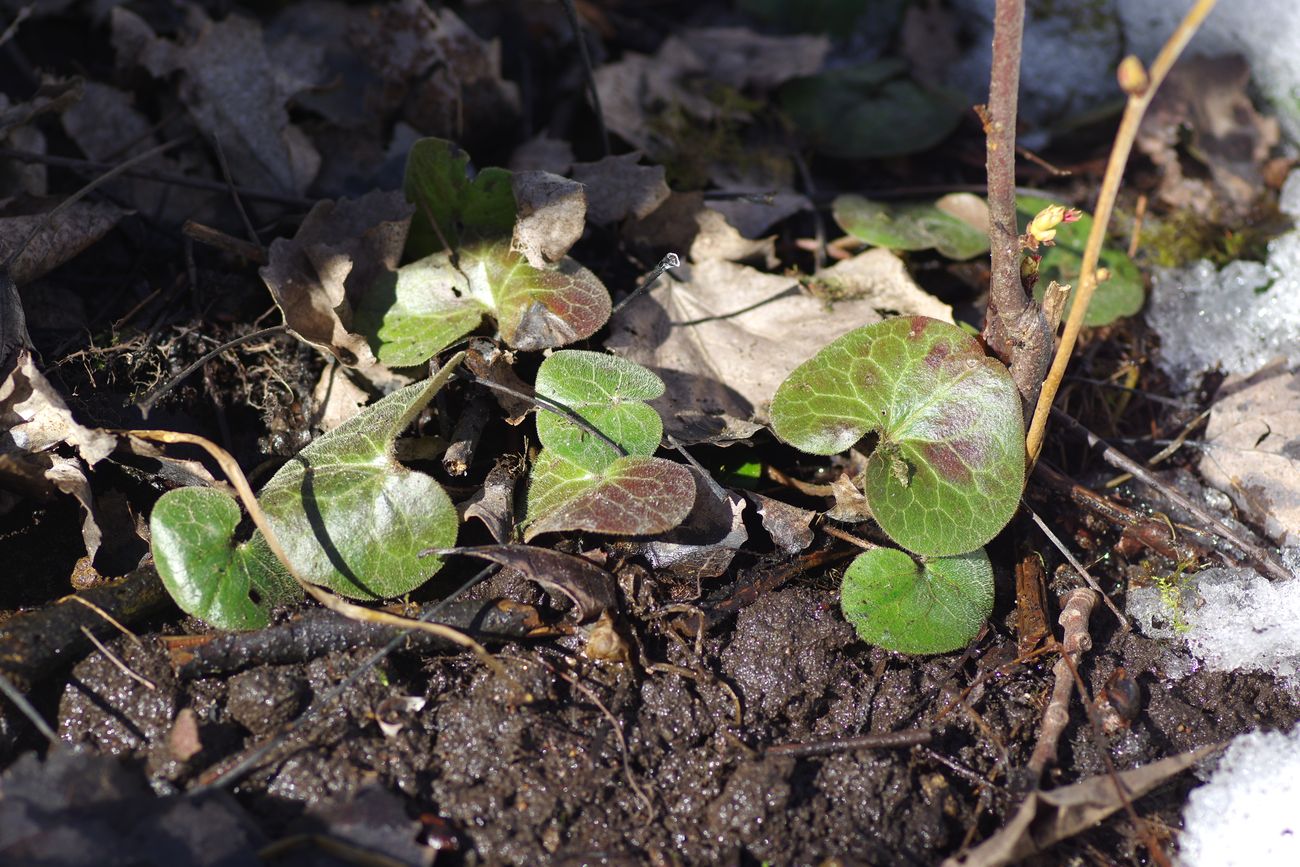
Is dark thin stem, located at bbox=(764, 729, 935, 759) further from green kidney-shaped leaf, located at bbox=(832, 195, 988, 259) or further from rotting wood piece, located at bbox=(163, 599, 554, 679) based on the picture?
green kidney-shaped leaf, located at bbox=(832, 195, 988, 259)

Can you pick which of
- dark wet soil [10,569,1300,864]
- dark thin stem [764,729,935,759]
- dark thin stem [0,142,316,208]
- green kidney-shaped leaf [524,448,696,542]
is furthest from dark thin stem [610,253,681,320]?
dark thin stem [764,729,935,759]

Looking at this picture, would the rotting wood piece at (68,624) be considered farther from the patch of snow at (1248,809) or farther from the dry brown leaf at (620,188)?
the patch of snow at (1248,809)

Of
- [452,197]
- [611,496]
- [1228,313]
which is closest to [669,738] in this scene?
[611,496]

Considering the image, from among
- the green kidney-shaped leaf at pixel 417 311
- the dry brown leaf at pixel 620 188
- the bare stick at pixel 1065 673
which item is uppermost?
the dry brown leaf at pixel 620 188

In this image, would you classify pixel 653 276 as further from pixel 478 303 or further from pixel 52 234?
pixel 52 234

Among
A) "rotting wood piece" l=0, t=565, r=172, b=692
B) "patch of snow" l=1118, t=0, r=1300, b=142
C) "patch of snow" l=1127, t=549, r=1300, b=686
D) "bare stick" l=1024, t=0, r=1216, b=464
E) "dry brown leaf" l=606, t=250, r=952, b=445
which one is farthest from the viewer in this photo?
"patch of snow" l=1118, t=0, r=1300, b=142

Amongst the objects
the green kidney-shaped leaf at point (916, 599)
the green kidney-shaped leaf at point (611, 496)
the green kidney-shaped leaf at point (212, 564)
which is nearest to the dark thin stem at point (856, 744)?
the green kidney-shaped leaf at point (916, 599)
